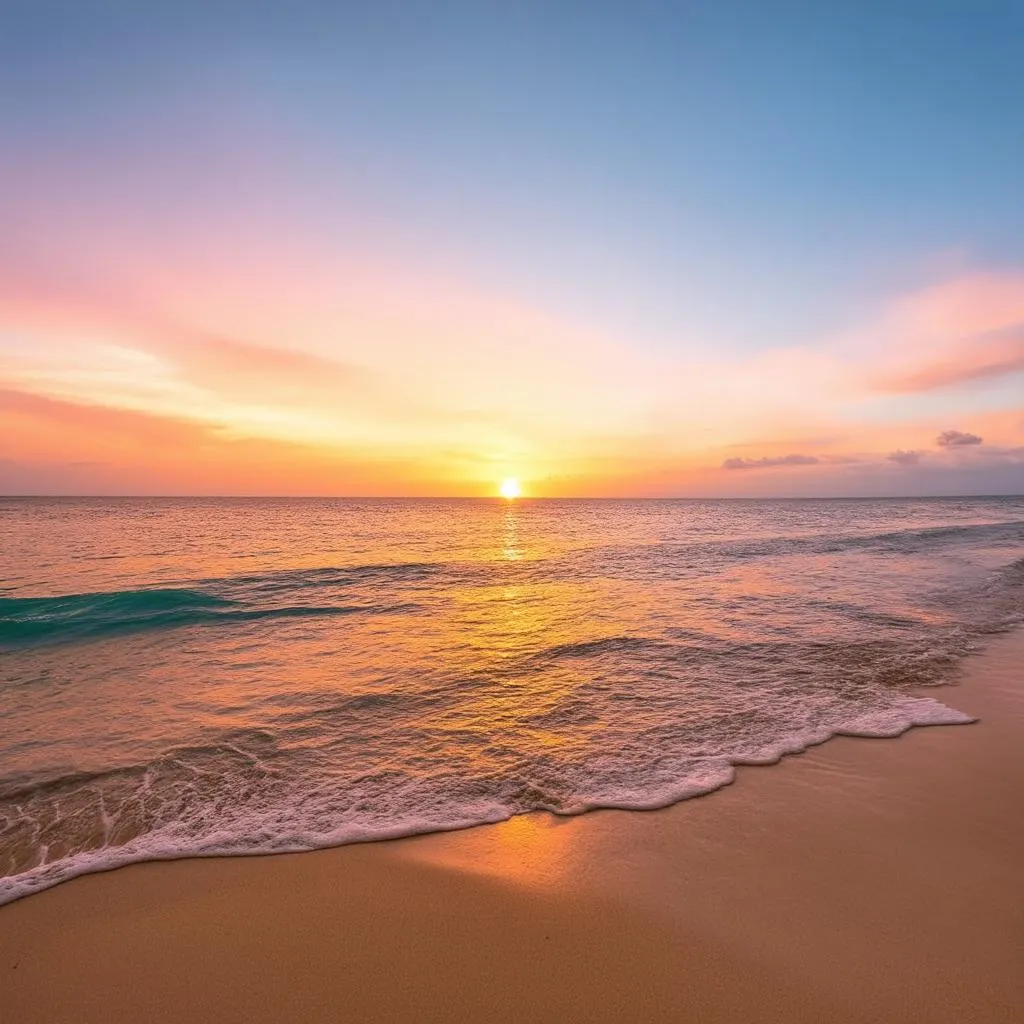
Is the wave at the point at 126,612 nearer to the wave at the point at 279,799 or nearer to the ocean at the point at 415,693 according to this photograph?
the ocean at the point at 415,693

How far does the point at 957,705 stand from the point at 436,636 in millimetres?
9648

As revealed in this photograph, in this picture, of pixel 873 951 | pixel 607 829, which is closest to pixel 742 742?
pixel 607 829

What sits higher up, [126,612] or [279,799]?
[279,799]

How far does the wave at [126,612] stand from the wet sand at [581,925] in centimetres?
1218

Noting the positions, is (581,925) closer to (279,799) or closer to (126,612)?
(279,799)

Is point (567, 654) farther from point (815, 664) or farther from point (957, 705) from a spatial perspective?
point (957, 705)

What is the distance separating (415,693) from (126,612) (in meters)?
12.3

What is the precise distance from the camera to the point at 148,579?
23.1 metres

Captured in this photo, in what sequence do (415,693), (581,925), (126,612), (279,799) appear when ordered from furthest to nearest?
(126,612), (415,693), (279,799), (581,925)

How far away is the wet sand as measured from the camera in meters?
3.49

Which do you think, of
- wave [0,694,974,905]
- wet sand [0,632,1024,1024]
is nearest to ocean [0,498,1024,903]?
wave [0,694,974,905]

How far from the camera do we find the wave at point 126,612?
49.2 ft

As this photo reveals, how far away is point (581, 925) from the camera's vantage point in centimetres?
413

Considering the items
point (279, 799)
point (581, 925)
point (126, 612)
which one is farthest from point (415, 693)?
point (126, 612)
